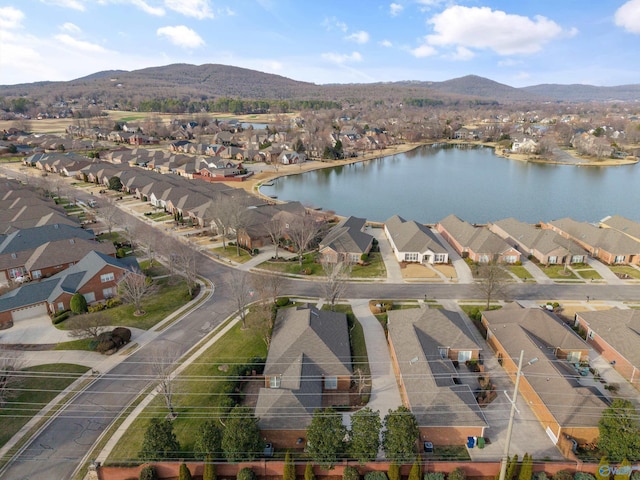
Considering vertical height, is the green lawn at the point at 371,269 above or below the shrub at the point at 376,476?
above

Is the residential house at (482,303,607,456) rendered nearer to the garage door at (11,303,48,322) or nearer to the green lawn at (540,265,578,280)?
the green lawn at (540,265,578,280)

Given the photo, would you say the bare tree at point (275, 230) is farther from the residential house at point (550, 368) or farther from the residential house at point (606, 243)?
the residential house at point (606, 243)

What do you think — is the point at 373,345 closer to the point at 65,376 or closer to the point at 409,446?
the point at 409,446

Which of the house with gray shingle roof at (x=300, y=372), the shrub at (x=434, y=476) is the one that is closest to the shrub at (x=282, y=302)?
the house with gray shingle roof at (x=300, y=372)

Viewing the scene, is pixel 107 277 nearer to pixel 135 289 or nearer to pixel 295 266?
pixel 135 289

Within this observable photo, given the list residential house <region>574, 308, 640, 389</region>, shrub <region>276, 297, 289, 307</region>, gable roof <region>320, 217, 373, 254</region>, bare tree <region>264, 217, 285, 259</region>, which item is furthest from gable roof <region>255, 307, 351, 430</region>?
residential house <region>574, 308, 640, 389</region>

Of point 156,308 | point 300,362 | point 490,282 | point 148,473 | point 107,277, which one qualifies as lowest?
point 148,473

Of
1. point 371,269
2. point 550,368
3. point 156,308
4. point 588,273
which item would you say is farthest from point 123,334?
point 588,273
